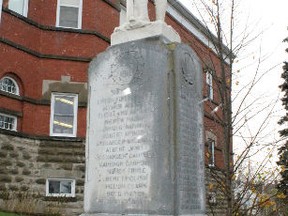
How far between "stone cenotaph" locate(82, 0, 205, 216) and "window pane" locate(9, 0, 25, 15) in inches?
454

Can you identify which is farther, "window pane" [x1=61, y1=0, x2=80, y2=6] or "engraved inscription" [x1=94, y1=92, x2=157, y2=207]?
"window pane" [x1=61, y1=0, x2=80, y2=6]

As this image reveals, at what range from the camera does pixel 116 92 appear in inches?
254

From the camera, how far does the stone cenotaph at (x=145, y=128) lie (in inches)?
227

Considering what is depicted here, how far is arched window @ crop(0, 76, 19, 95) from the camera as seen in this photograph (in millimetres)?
16230

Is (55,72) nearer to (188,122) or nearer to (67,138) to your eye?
(67,138)

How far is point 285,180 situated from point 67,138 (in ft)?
37.8

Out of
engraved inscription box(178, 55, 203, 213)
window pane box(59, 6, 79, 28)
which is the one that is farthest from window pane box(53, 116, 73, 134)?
engraved inscription box(178, 55, 203, 213)

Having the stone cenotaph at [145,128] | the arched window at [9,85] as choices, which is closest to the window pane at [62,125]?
the arched window at [9,85]

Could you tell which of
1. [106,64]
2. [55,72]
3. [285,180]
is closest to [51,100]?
[55,72]

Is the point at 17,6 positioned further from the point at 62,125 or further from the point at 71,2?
the point at 62,125

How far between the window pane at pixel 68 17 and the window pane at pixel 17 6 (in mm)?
1552

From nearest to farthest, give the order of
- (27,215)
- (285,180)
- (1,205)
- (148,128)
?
1. (148,128)
2. (27,215)
3. (1,205)
4. (285,180)

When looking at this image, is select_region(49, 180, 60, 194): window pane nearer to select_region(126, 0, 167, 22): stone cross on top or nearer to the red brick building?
the red brick building

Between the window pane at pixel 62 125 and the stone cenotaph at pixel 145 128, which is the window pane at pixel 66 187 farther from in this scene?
the stone cenotaph at pixel 145 128
